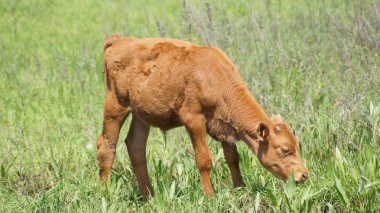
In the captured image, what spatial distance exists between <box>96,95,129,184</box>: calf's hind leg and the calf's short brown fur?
0.6 inches

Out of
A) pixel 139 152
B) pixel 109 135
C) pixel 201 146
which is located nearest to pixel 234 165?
pixel 201 146

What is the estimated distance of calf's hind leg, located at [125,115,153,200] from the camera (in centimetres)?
680

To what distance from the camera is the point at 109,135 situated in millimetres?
6801

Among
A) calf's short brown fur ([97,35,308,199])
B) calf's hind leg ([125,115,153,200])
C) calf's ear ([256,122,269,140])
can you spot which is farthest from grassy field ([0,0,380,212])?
calf's ear ([256,122,269,140])

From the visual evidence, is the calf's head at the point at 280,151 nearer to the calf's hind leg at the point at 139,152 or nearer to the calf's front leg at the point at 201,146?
the calf's front leg at the point at 201,146

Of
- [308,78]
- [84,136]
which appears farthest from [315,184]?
[84,136]

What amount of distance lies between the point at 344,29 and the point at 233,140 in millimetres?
3573

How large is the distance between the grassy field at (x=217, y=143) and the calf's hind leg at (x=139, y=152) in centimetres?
9

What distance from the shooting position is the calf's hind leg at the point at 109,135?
6.74 metres

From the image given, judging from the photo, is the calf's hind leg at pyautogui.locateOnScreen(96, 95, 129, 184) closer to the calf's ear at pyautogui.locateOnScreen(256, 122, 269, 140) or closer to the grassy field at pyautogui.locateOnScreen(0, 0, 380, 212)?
the grassy field at pyautogui.locateOnScreen(0, 0, 380, 212)

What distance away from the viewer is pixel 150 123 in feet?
21.4

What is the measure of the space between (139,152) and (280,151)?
1585 mm

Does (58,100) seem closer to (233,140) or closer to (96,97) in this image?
(96,97)

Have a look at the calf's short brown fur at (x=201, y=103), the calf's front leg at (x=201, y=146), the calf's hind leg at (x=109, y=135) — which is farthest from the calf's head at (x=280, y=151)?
the calf's hind leg at (x=109, y=135)
